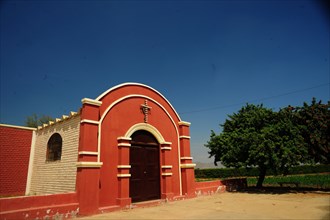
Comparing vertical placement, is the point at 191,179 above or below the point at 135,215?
above

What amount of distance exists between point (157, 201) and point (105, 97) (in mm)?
5289

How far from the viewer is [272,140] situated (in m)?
14.4

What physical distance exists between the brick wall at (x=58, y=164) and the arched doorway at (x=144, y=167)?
2.47 metres

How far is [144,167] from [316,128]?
10.9 m

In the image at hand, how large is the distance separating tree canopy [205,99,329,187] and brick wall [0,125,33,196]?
11820 millimetres

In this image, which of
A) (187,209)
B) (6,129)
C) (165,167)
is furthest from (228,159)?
(6,129)

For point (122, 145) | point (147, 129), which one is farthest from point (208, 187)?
point (122, 145)

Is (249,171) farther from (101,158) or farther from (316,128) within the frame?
(101,158)

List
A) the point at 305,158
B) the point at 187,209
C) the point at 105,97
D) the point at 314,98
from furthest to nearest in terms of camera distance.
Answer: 1. the point at 314,98
2. the point at 305,158
3. the point at 105,97
4. the point at 187,209

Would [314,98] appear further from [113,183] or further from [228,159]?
[113,183]

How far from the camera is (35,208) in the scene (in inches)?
288

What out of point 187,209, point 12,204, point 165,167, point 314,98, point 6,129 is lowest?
point 187,209

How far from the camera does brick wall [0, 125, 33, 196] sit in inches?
511

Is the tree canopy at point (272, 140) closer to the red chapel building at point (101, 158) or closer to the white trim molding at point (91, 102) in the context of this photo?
the red chapel building at point (101, 158)
